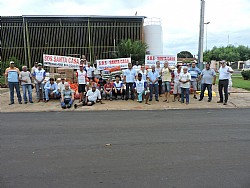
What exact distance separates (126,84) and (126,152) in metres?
6.72

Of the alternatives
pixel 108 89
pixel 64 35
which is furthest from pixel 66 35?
pixel 108 89

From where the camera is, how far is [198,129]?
6195mm

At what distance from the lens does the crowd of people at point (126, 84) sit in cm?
1023

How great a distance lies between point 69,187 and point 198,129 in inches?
159

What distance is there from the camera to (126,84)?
11.1 metres

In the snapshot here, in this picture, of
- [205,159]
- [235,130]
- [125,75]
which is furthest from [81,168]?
[125,75]

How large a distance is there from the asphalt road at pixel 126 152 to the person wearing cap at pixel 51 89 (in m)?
→ 3.39

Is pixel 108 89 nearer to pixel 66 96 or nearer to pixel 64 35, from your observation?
pixel 66 96

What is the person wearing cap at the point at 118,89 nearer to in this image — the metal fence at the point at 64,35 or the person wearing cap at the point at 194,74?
the person wearing cap at the point at 194,74

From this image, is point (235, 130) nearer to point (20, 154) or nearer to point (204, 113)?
point (204, 113)

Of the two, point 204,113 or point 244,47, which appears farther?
point 244,47

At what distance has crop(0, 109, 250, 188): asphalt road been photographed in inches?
136

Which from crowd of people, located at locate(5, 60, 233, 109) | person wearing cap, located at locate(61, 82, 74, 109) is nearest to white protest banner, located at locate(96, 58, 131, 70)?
crowd of people, located at locate(5, 60, 233, 109)

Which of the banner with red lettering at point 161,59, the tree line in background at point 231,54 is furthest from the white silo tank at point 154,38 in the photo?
the tree line in background at point 231,54
